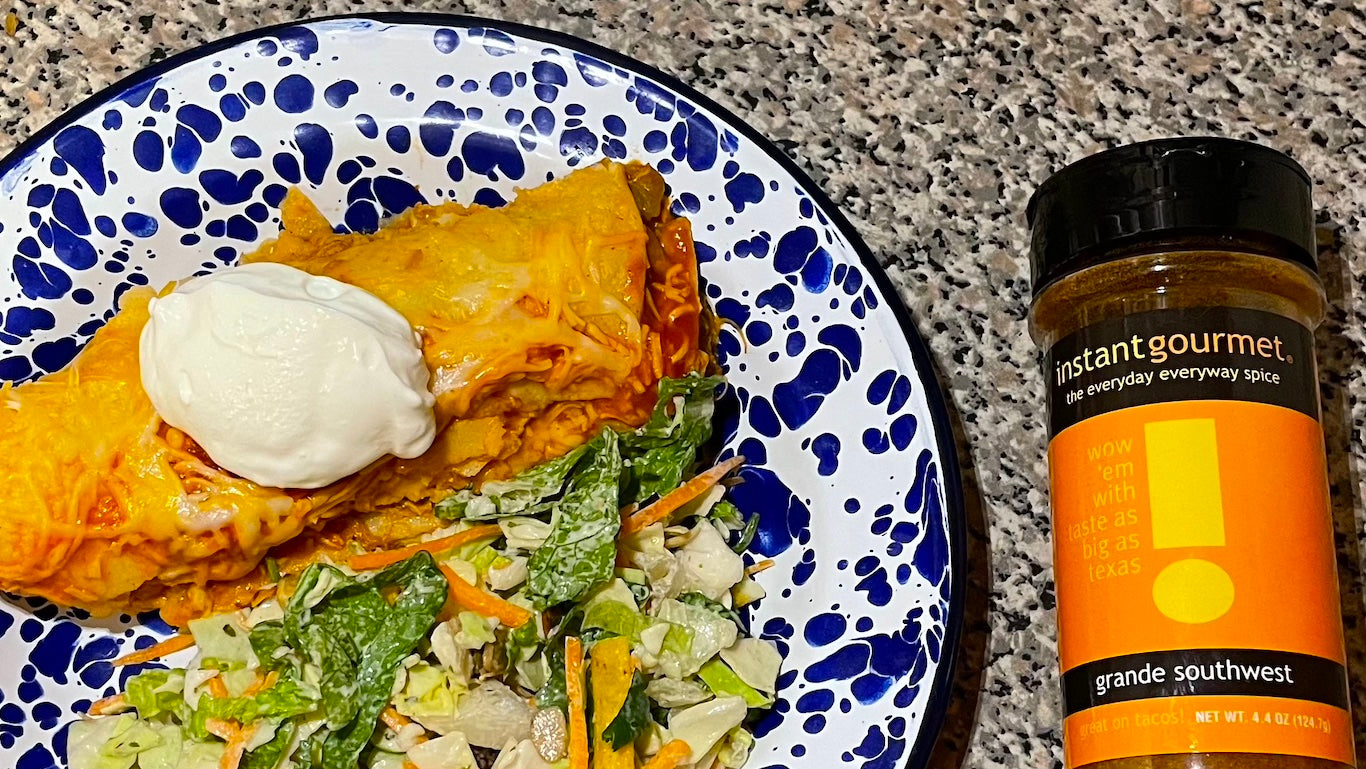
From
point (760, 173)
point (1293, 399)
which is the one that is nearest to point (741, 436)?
point (760, 173)

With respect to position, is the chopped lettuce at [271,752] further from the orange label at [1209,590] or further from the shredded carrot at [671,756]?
the orange label at [1209,590]

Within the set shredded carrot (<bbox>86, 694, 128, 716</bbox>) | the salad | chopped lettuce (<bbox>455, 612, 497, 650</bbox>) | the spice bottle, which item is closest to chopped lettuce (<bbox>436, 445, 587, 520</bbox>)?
the salad

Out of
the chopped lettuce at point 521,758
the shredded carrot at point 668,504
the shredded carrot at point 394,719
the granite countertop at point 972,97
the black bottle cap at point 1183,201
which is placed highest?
the granite countertop at point 972,97

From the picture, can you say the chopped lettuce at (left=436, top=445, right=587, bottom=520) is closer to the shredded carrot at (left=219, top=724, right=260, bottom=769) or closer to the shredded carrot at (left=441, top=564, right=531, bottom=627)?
the shredded carrot at (left=441, top=564, right=531, bottom=627)

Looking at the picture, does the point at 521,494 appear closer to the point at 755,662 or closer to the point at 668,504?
the point at 668,504

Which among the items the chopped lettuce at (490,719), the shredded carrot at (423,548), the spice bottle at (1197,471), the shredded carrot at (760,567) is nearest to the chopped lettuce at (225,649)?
the shredded carrot at (423,548)

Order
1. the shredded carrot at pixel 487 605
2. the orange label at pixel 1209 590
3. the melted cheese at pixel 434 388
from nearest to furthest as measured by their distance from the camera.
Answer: the orange label at pixel 1209 590 < the melted cheese at pixel 434 388 < the shredded carrot at pixel 487 605

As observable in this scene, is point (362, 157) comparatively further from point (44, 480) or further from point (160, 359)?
point (44, 480)

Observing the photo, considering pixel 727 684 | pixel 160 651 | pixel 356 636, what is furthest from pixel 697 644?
pixel 160 651
